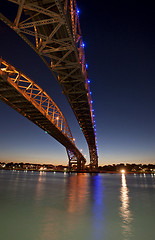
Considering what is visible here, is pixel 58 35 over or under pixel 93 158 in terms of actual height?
over

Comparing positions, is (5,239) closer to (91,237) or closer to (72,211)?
(91,237)

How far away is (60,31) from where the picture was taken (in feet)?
45.0

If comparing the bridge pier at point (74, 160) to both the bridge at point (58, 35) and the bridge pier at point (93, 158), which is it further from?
the bridge at point (58, 35)

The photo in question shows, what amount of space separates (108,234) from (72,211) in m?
3.05

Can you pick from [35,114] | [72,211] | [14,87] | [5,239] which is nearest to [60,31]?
[14,87]

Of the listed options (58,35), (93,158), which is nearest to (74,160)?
(93,158)

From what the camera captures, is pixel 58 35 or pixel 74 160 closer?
pixel 58 35

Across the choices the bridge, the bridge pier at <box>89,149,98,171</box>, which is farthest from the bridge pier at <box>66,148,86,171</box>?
the bridge

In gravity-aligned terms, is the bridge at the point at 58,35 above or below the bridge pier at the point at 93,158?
above

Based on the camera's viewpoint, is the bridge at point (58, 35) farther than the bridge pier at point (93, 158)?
No

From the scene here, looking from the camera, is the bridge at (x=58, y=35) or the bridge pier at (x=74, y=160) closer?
the bridge at (x=58, y=35)

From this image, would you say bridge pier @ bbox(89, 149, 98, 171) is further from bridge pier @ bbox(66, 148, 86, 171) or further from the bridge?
the bridge

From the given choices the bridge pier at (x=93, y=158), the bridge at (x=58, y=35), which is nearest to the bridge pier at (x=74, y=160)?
the bridge pier at (x=93, y=158)

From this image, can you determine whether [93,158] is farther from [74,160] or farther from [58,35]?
[58,35]
